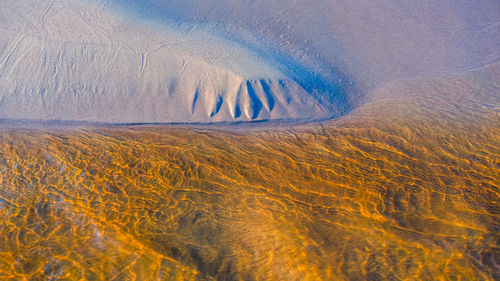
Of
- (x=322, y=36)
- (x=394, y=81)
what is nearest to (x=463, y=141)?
(x=394, y=81)

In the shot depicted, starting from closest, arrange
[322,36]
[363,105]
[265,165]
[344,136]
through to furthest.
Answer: [265,165], [344,136], [363,105], [322,36]

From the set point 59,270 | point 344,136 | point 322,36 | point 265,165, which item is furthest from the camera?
point 322,36

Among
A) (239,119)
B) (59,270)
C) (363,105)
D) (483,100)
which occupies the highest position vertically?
(483,100)

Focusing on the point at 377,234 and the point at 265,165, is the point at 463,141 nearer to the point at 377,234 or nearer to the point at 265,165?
the point at 377,234

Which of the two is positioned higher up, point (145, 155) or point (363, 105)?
point (363, 105)

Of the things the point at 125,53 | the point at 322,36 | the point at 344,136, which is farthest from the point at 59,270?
the point at 322,36

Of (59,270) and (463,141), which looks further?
(463,141)
